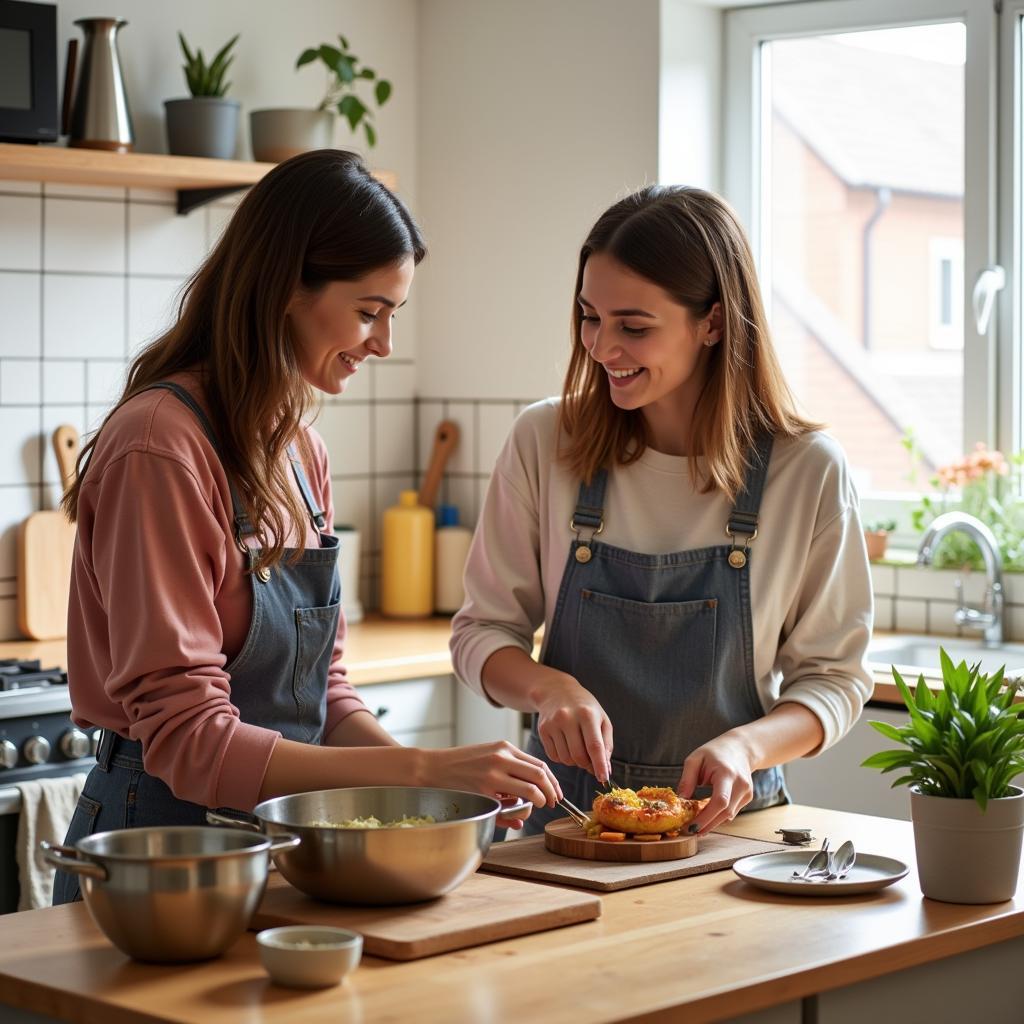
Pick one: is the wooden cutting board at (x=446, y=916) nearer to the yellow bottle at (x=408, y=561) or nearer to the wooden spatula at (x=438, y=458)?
the yellow bottle at (x=408, y=561)

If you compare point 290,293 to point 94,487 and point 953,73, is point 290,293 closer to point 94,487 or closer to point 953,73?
point 94,487

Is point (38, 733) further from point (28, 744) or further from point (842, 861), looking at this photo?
point (842, 861)

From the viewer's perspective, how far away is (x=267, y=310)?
1883 mm

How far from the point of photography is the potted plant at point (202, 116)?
3.53 meters

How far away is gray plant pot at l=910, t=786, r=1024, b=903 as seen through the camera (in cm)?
169

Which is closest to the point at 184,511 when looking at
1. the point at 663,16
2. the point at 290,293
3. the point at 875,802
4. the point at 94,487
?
the point at 94,487

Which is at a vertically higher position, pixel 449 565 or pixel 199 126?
pixel 199 126

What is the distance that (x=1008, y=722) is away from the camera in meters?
1.70

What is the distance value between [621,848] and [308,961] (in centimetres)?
56

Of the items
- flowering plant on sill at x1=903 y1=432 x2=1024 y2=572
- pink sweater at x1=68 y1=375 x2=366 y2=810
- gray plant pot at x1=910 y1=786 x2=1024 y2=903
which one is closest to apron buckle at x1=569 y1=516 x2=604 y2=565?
pink sweater at x1=68 y1=375 x2=366 y2=810

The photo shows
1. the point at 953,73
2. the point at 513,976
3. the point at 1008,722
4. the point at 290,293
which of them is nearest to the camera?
the point at 513,976

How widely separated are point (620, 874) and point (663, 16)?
252 cm

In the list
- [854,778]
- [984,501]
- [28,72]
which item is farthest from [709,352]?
[28,72]

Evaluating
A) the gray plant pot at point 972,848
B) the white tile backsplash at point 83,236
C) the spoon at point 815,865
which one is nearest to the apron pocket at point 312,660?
the spoon at point 815,865
